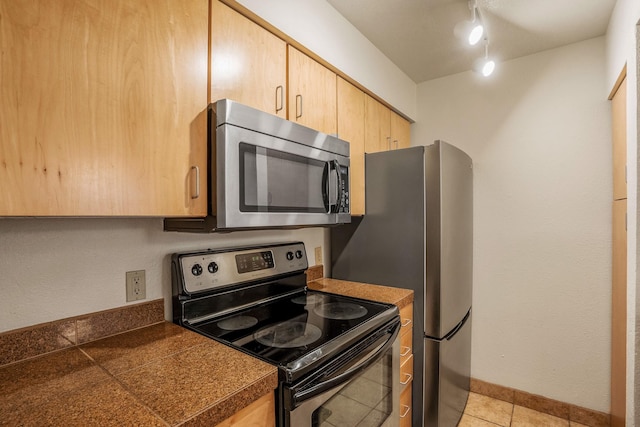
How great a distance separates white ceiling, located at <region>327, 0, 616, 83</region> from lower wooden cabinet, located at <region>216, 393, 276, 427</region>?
184 cm

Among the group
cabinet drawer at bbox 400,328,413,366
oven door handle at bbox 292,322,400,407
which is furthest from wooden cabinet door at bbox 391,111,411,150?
oven door handle at bbox 292,322,400,407

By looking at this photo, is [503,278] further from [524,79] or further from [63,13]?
[63,13]

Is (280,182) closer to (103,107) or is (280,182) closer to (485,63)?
(103,107)

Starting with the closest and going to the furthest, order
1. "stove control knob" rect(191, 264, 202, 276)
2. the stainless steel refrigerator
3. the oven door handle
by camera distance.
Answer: the oven door handle
"stove control knob" rect(191, 264, 202, 276)
the stainless steel refrigerator

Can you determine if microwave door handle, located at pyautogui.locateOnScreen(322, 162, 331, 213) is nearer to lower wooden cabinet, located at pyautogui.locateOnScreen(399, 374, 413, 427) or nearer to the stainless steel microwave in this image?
the stainless steel microwave

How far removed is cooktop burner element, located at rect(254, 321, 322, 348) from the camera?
3.63 ft

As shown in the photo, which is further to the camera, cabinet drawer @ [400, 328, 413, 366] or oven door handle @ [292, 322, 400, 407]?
cabinet drawer @ [400, 328, 413, 366]

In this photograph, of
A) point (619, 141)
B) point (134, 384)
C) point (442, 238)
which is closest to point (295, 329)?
A: point (134, 384)

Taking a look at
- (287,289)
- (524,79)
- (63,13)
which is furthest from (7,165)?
(524,79)

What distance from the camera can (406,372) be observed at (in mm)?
1671

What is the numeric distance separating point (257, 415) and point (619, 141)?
2.26 metres

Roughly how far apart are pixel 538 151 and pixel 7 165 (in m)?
2.70

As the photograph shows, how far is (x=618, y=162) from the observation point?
181 cm

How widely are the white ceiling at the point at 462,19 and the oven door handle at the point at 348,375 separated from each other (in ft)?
5.42
